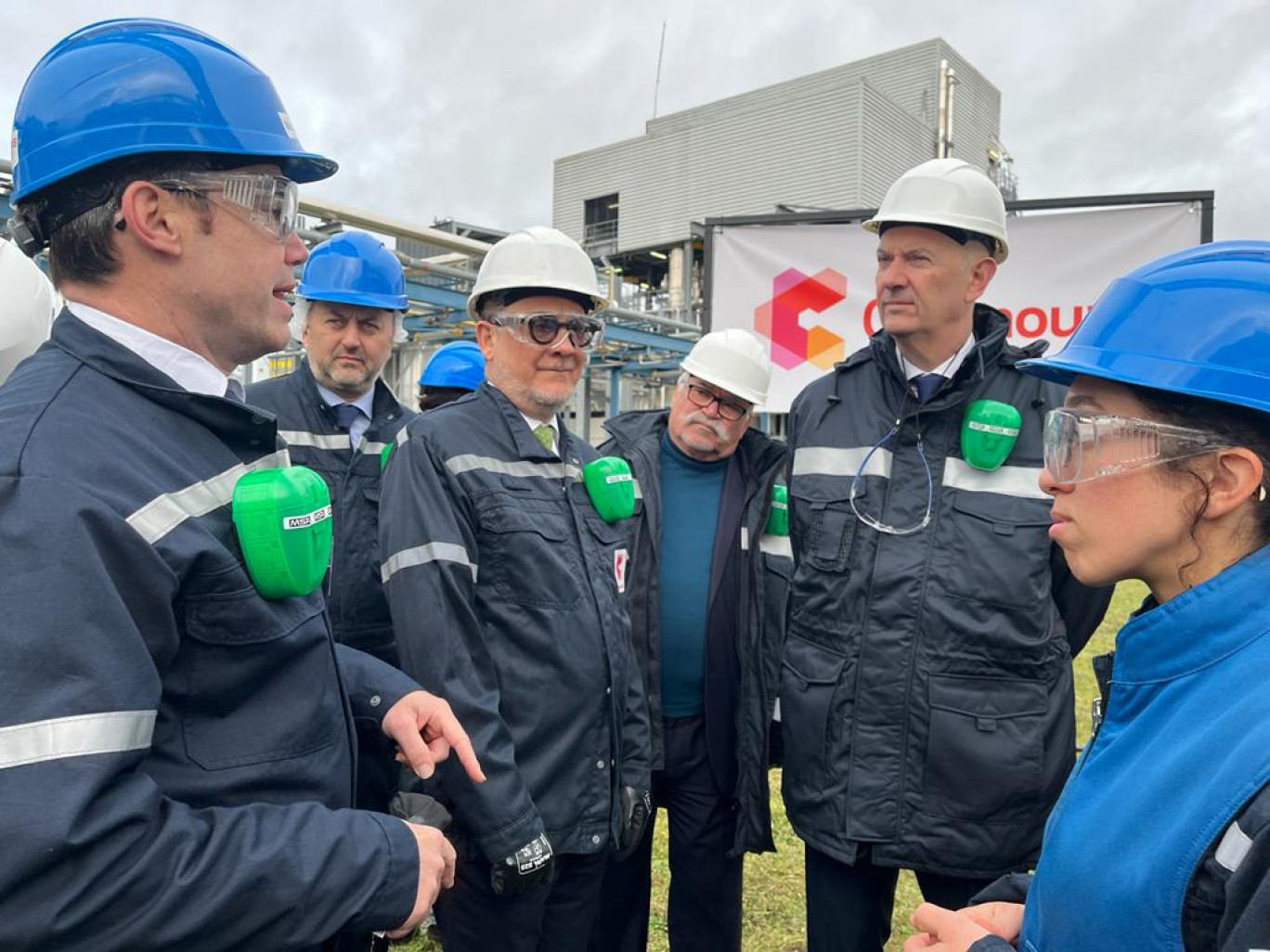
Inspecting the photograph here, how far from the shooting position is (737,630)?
10.2ft

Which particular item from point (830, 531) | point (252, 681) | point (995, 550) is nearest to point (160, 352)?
point (252, 681)

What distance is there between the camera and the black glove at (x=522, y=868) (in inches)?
83.4

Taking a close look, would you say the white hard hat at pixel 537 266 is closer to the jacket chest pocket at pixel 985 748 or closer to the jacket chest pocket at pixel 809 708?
the jacket chest pocket at pixel 809 708

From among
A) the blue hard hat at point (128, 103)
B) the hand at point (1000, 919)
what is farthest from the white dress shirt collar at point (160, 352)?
the hand at point (1000, 919)

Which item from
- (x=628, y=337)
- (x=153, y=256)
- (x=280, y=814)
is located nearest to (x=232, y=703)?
(x=280, y=814)

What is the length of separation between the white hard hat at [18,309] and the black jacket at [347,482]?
126cm

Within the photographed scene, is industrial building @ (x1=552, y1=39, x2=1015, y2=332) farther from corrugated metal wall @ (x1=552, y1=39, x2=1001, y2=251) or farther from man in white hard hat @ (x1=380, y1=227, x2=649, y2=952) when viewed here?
man in white hard hat @ (x1=380, y1=227, x2=649, y2=952)

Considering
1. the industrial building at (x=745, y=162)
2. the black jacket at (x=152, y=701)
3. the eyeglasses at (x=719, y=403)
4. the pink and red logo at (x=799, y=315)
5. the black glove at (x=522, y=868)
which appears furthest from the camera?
the industrial building at (x=745, y=162)

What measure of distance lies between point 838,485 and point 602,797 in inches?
45.7

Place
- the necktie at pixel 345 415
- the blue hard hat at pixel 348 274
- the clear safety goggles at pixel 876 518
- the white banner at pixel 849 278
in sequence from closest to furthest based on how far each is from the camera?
the clear safety goggles at pixel 876 518, the necktie at pixel 345 415, the blue hard hat at pixel 348 274, the white banner at pixel 849 278

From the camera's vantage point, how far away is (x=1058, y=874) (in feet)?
3.82

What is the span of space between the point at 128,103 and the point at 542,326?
1502 mm

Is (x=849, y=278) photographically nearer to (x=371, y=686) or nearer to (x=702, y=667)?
(x=702, y=667)

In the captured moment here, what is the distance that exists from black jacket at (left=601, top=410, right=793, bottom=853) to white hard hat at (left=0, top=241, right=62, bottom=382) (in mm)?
1889
